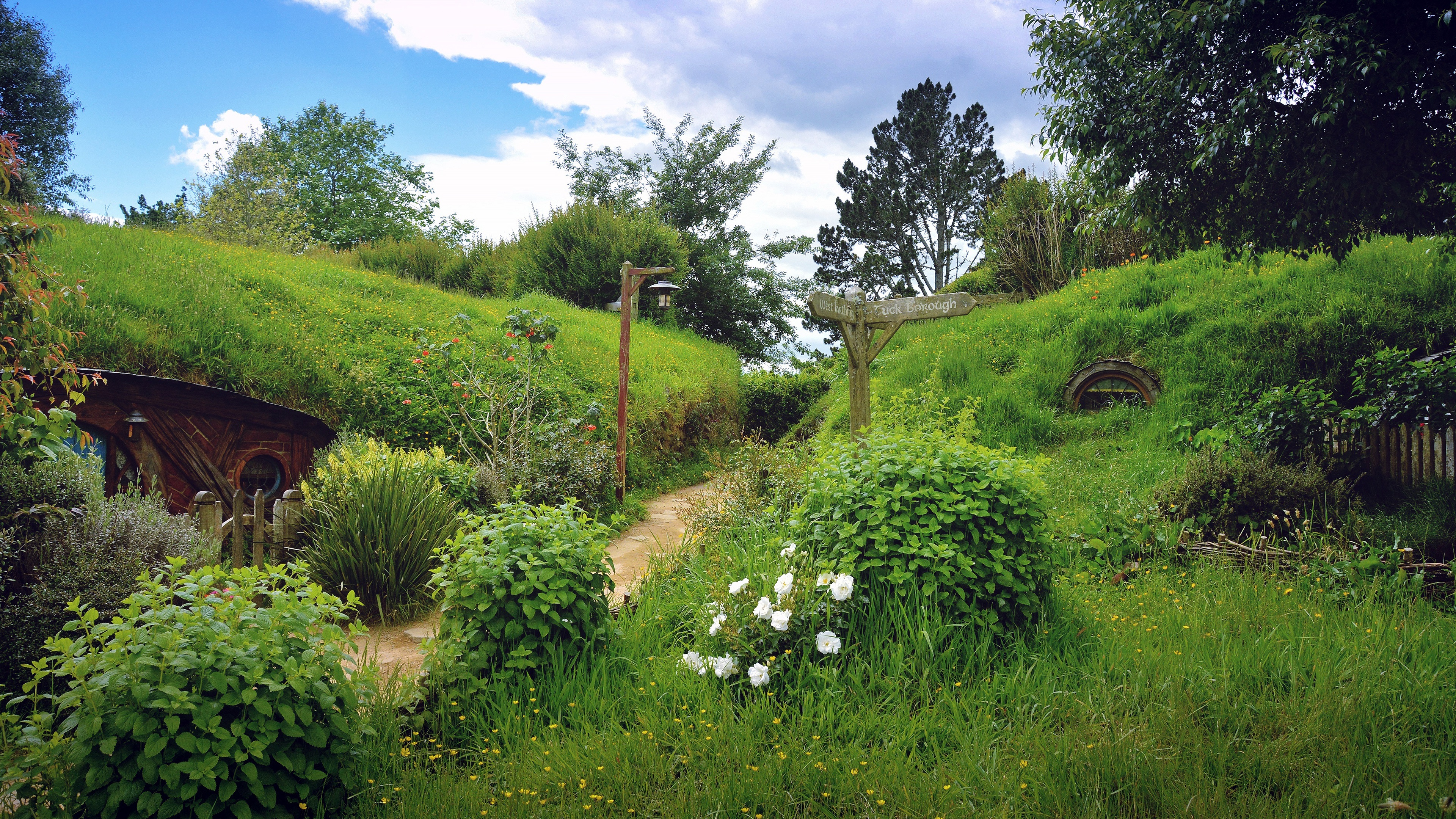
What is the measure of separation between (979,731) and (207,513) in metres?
5.89

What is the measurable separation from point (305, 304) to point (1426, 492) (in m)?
14.7

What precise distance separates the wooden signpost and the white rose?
429 cm

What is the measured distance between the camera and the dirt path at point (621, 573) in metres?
5.12

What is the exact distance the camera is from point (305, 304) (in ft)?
39.6

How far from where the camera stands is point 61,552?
4.48m

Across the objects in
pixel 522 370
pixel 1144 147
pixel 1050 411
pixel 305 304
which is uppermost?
pixel 1144 147

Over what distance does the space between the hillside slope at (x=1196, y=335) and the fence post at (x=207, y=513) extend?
344 inches

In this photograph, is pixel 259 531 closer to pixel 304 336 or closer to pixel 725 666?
pixel 725 666

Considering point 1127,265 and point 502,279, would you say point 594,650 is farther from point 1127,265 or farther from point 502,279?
point 502,279

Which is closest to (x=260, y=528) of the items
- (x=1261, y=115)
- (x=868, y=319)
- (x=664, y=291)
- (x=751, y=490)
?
(x=751, y=490)

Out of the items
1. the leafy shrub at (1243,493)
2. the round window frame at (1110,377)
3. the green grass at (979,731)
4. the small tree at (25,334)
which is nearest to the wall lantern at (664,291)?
the round window frame at (1110,377)

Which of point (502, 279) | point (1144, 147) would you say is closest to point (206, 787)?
point (1144, 147)

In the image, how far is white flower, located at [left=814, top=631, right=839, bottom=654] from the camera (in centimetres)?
353

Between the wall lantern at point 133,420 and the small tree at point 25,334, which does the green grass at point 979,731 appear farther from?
the wall lantern at point 133,420
